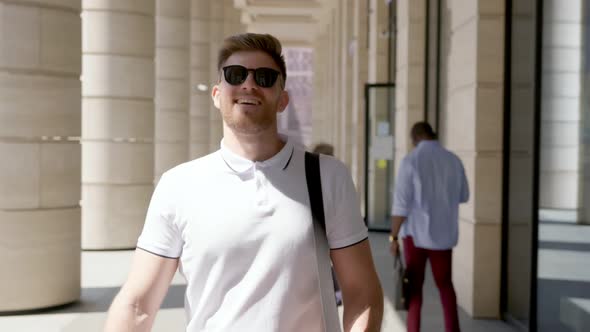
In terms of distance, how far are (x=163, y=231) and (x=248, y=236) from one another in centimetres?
27

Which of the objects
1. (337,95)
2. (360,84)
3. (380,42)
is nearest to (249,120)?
(380,42)

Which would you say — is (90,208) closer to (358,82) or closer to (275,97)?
(358,82)

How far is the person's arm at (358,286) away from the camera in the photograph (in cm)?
270

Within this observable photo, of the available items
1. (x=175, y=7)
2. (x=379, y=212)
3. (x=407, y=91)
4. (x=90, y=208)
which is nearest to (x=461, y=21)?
(x=407, y=91)

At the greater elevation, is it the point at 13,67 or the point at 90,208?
the point at 13,67

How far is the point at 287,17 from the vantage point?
5381 centimetres

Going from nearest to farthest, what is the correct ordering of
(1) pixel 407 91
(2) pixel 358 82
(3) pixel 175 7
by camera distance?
(1) pixel 407 91, (3) pixel 175 7, (2) pixel 358 82

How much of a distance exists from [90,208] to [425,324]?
27.5 ft

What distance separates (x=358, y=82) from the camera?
86.4 ft

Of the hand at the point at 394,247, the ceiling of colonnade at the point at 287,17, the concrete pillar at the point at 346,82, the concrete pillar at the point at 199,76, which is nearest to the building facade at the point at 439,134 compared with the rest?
the hand at the point at 394,247

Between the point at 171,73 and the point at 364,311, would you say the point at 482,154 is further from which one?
the point at 171,73

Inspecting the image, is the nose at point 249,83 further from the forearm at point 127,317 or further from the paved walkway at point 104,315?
the paved walkway at point 104,315

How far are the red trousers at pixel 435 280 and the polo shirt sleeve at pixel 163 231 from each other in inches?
209

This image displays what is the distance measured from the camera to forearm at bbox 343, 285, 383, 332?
2680mm
